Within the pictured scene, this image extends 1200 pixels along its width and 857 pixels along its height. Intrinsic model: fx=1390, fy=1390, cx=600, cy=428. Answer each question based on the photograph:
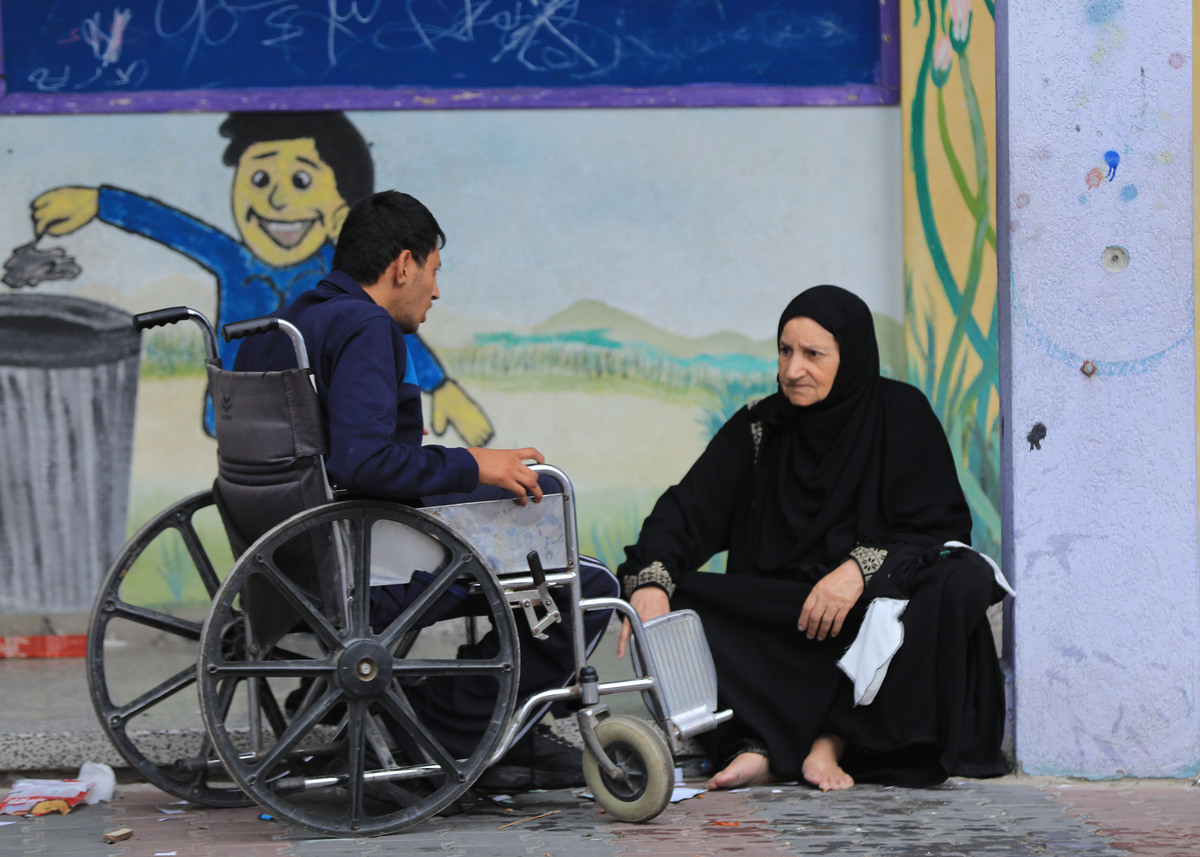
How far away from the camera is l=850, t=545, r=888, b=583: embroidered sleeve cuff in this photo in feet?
12.0

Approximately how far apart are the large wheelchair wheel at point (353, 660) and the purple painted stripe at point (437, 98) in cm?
260

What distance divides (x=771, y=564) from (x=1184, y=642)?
44.2 inches

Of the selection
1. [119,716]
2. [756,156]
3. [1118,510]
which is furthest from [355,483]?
[756,156]

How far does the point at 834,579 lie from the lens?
3674 mm

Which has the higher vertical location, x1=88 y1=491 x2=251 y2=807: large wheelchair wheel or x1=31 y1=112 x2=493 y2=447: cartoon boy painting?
x1=31 y1=112 x2=493 y2=447: cartoon boy painting

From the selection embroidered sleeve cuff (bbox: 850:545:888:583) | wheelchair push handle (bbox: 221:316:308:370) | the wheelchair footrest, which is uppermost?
wheelchair push handle (bbox: 221:316:308:370)

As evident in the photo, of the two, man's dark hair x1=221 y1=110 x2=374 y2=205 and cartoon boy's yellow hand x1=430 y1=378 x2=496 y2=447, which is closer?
man's dark hair x1=221 y1=110 x2=374 y2=205

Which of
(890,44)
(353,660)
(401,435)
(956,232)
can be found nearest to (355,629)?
(353,660)

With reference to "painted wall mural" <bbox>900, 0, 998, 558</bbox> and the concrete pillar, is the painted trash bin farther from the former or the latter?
the concrete pillar

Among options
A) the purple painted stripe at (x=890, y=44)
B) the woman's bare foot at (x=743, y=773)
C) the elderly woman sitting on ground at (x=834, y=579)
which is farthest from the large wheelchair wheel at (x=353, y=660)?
the purple painted stripe at (x=890, y=44)

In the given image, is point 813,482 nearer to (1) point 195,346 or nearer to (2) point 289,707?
(2) point 289,707

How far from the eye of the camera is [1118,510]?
3760 millimetres

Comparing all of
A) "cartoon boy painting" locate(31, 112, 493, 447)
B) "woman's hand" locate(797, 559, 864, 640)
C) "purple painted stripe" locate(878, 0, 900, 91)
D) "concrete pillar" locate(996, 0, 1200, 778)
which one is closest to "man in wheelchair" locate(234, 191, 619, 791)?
"woman's hand" locate(797, 559, 864, 640)

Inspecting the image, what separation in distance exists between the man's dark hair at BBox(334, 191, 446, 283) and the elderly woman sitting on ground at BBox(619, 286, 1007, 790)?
1.09m
